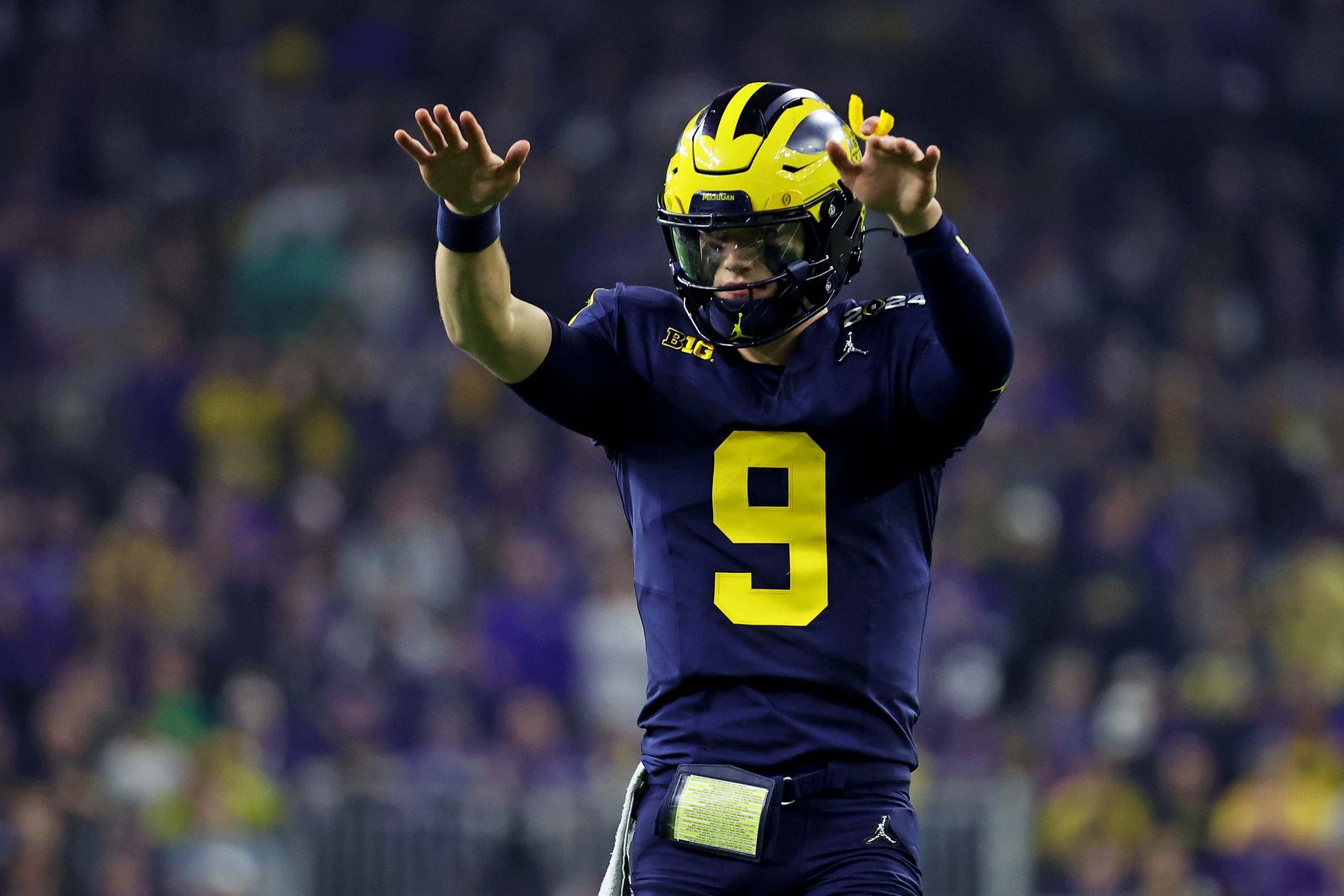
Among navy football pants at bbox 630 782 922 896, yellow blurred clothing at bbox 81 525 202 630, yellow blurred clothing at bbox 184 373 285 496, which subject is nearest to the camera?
navy football pants at bbox 630 782 922 896

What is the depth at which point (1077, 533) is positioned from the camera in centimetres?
980

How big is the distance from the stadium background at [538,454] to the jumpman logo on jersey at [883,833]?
4.72m

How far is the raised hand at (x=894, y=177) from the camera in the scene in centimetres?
308

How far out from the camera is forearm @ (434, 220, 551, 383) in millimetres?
3373

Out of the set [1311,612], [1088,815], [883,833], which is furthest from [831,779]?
[1311,612]

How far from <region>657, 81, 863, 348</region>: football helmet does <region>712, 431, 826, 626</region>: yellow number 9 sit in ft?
0.71

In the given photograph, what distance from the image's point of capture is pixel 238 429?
10.3 m

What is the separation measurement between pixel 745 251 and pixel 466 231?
1.68 feet

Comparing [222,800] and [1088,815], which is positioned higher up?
[222,800]

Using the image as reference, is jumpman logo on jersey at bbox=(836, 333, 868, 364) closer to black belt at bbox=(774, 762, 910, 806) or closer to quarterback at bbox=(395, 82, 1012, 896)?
quarterback at bbox=(395, 82, 1012, 896)

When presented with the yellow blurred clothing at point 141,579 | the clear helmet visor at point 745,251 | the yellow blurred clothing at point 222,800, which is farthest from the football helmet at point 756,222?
the yellow blurred clothing at point 141,579

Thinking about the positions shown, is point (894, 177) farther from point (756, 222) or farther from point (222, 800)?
point (222, 800)

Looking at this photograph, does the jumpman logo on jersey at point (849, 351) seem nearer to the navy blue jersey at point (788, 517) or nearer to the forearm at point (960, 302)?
the navy blue jersey at point (788, 517)

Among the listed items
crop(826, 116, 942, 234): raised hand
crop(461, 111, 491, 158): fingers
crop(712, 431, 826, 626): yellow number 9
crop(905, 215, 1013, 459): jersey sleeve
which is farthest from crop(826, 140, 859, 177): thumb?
crop(461, 111, 491, 158): fingers
